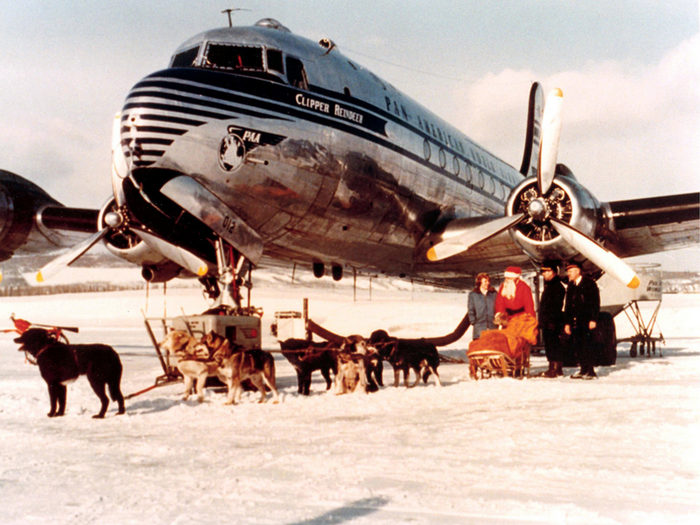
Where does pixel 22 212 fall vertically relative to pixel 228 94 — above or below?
below

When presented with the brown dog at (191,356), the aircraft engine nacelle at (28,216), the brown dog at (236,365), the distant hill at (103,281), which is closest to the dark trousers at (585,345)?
the brown dog at (236,365)

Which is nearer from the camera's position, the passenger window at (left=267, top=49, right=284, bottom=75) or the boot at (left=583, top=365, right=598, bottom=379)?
the passenger window at (left=267, top=49, right=284, bottom=75)

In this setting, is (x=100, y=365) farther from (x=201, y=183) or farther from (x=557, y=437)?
(x=557, y=437)

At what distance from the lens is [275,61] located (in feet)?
31.7

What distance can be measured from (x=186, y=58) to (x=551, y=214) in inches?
252

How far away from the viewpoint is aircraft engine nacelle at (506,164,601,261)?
10.7m

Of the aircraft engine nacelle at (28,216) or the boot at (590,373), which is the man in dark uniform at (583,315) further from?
the aircraft engine nacelle at (28,216)

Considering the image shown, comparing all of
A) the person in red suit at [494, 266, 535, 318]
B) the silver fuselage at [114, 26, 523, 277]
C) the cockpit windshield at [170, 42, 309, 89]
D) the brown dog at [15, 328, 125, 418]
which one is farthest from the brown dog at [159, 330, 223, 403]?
the person in red suit at [494, 266, 535, 318]

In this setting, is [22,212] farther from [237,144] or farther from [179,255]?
[237,144]

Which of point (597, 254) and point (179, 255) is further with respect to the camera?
point (597, 254)

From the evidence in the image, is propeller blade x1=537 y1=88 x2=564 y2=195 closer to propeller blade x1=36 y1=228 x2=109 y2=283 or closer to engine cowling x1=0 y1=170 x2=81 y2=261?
propeller blade x1=36 y1=228 x2=109 y2=283

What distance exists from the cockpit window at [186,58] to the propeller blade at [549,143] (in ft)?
18.5

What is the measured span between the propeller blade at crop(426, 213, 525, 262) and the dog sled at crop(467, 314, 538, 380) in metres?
1.73

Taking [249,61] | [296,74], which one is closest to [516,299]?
[296,74]
